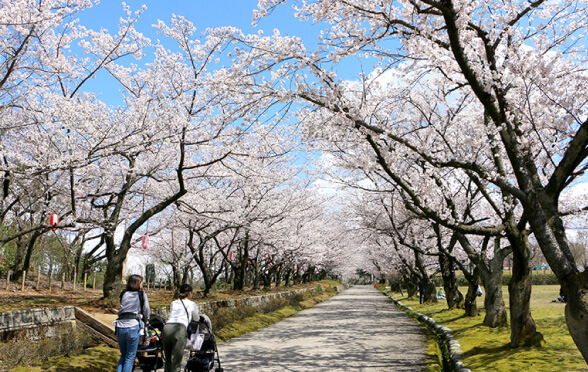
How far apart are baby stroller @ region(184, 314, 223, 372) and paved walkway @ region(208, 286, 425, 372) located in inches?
52.8

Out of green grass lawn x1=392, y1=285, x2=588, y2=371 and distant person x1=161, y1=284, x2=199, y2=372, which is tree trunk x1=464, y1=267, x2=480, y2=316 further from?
distant person x1=161, y1=284, x2=199, y2=372

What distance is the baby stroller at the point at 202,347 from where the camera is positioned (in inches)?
245

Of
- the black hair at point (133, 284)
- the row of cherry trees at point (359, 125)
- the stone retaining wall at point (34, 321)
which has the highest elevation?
the row of cherry trees at point (359, 125)

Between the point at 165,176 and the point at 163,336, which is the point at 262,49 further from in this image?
the point at 165,176

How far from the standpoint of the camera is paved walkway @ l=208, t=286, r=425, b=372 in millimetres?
7781

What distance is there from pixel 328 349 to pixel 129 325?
5.40 m

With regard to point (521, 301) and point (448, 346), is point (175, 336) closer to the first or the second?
point (448, 346)

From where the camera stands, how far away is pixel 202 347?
646 cm

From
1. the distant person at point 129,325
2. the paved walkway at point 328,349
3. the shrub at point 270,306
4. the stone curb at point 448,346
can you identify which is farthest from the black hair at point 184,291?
the shrub at point 270,306

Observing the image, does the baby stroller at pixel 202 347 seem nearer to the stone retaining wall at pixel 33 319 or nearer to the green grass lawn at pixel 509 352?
the stone retaining wall at pixel 33 319

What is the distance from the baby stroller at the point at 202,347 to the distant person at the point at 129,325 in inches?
32.1

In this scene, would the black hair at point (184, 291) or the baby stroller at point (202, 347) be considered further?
the baby stroller at point (202, 347)

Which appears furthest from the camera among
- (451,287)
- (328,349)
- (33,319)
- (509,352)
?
(451,287)

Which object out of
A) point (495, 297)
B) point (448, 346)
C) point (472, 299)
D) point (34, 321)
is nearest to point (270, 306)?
point (472, 299)
